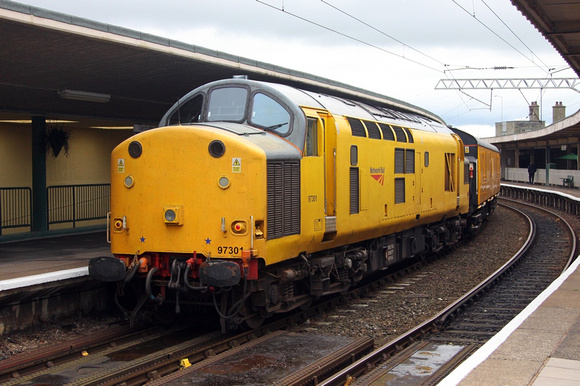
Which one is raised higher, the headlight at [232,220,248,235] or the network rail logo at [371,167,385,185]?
the network rail logo at [371,167,385,185]

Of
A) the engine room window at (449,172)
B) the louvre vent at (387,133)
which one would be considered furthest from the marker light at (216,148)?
the engine room window at (449,172)

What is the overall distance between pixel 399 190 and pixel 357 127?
241cm

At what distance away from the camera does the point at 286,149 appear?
886 cm

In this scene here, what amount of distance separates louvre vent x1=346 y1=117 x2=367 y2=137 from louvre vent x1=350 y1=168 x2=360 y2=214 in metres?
0.61

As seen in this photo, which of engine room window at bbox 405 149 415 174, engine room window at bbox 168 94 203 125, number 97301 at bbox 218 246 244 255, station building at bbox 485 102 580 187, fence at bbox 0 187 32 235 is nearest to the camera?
number 97301 at bbox 218 246 244 255

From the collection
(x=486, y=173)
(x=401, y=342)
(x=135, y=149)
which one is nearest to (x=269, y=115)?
(x=135, y=149)

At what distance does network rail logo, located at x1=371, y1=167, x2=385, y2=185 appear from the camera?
448 inches

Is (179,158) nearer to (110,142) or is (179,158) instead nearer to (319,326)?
(319,326)

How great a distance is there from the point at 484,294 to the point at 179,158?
7217mm

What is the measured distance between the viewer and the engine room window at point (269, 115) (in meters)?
9.28

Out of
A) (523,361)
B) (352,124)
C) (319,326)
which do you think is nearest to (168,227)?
(319,326)

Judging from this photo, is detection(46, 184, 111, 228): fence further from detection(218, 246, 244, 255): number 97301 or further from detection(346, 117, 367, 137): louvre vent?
detection(218, 246, 244, 255): number 97301

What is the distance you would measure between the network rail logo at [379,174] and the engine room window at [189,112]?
3268 mm

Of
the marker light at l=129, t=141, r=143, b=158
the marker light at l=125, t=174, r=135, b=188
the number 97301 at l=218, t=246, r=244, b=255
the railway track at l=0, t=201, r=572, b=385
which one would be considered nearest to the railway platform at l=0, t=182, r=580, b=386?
the railway track at l=0, t=201, r=572, b=385
